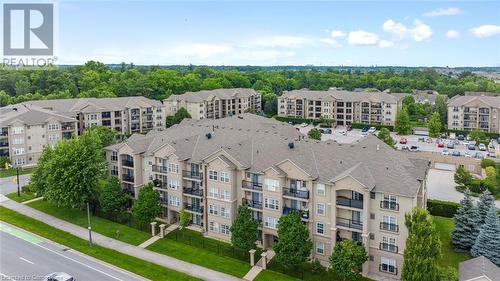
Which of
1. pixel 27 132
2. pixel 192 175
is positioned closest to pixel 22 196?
pixel 27 132

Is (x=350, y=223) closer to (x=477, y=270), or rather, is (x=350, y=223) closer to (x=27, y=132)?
(x=477, y=270)

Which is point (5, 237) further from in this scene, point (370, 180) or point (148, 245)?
point (370, 180)

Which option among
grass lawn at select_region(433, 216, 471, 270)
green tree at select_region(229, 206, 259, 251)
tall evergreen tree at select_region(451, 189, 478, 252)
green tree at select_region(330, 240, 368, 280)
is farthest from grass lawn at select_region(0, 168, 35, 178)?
tall evergreen tree at select_region(451, 189, 478, 252)

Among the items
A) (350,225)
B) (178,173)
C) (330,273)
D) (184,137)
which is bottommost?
(330,273)

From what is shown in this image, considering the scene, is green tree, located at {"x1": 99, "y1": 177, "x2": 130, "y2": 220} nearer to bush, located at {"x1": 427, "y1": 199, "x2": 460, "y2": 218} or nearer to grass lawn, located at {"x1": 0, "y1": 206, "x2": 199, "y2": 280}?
grass lawn, located at {"x1": 0, "y1": 206, "x2": 199, "y2": 280}

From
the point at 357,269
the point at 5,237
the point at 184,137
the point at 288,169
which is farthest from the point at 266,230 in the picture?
the point at 5,237
